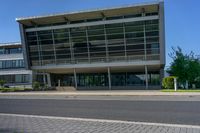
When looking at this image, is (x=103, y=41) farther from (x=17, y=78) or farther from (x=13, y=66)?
(x=13, y=66)

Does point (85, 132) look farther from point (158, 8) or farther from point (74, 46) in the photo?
point (74, 46)

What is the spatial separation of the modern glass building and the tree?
263 cm

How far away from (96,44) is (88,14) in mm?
5317

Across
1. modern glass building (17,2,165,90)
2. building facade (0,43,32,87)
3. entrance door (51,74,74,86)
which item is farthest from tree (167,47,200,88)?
building facade (0,43,32,87)

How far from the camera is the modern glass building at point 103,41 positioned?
1781 inches

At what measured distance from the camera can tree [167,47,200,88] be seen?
167 feet

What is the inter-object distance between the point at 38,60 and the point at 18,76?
20.1 metres

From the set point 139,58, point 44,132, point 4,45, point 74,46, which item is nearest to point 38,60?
point 74,46

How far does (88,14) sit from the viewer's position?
154 ft

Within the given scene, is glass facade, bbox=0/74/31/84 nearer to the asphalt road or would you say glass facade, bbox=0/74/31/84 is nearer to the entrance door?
the entrance door

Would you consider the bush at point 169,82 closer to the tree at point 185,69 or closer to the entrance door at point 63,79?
the tree at point 185,69

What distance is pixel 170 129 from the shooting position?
8438mm

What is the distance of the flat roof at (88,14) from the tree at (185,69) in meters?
12.7

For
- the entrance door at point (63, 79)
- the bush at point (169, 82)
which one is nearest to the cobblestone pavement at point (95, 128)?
the bush at point (169, 82)
